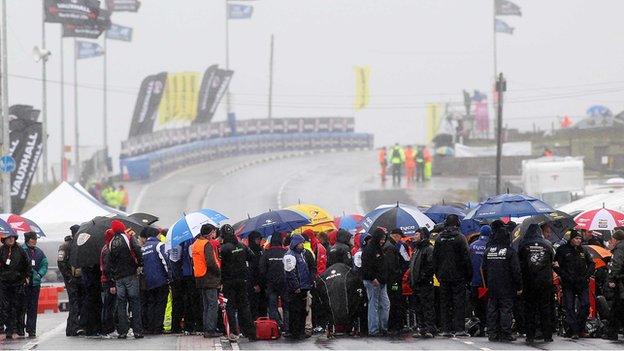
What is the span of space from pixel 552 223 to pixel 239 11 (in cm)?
5986

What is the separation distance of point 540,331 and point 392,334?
6.94 feet

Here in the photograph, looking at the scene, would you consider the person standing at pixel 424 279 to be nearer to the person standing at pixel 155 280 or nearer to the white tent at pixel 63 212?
the person standing at pixel 155 280

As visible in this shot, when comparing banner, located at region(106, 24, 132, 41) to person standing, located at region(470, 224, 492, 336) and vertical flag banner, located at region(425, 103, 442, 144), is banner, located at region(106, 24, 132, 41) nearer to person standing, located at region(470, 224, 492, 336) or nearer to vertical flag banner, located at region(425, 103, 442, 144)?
vertical flag banner, located at region(425, 103, 442, 144)

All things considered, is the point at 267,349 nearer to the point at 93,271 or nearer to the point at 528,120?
the point at 93,271

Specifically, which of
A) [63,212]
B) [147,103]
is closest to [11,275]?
[63,212]

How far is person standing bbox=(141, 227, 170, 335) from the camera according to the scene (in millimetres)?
18859

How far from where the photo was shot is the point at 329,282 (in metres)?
18.9

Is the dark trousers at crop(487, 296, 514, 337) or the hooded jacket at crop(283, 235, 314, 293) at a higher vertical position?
the hooded jacket at crop(283, 235, 314, 293)

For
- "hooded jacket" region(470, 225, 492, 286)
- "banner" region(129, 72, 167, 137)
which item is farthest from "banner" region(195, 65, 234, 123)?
"hooded jacket" region(470, 225, 492, 286)

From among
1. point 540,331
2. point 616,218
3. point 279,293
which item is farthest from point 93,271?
point 616,218

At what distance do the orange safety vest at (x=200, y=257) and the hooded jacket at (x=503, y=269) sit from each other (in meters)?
3.64

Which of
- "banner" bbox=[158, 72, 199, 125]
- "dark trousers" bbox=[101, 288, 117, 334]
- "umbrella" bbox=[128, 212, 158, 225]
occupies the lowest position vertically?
"dark trousers" bbox=[101, 288, 117, 334]

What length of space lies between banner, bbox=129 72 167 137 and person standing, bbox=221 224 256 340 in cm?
5055

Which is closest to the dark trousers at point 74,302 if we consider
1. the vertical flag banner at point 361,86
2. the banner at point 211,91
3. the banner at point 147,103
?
the banner at point 147,103
